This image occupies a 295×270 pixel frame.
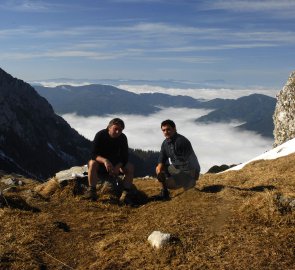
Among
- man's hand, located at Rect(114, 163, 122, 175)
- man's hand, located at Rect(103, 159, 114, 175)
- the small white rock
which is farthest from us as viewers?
man's hand, located at Rect(114, 163, 122, 175)

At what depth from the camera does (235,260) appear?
9125mm

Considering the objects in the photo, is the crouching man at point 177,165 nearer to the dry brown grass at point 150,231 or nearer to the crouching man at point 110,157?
the dry brown grass at point 150,231

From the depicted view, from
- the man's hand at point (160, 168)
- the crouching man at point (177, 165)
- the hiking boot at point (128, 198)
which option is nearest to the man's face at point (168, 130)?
the crouching man at point (177, 165)

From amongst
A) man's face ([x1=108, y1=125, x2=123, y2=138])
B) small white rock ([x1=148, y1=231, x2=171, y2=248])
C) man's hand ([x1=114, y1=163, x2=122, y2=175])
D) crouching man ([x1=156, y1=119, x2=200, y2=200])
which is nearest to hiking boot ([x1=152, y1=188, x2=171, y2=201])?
crouching man ([x1=156, y1=119, x2=200, y2=200])

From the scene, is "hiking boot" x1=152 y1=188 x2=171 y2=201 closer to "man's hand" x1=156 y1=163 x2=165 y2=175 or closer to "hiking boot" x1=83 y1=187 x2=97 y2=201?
"man's hand" x1=156 y1=163 x2=165 y2=175

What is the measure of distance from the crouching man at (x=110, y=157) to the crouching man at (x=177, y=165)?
4.45ft

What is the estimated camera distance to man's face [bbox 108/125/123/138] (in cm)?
1490

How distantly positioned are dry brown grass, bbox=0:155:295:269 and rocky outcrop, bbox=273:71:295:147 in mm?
40201

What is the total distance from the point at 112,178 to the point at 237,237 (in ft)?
23.3

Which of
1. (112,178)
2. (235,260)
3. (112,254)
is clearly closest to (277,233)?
(235,260)

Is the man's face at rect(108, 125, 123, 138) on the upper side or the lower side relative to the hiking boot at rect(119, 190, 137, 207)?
upper

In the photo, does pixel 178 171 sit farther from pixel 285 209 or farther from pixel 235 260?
pixel 235 260

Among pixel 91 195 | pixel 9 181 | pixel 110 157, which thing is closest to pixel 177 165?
pixel 110 157

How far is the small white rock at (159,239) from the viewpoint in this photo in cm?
1001
